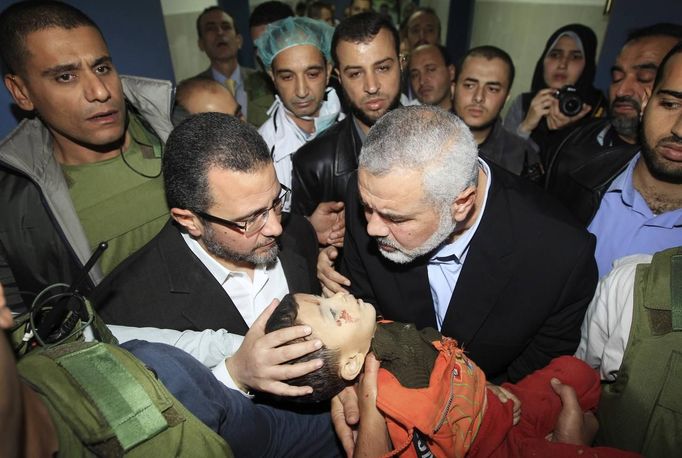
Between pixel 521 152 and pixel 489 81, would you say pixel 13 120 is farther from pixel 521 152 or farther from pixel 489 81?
pixel 521 152

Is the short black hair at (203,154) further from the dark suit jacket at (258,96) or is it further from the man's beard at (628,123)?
the dark suit jacket at (258,96)

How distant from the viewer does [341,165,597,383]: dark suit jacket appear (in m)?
1.89

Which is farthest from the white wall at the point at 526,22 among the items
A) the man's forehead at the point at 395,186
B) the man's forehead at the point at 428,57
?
the man's forehead at the point at 395,186

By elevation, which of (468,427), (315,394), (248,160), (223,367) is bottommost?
(468,427)

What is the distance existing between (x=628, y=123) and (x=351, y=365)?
9.13 feet

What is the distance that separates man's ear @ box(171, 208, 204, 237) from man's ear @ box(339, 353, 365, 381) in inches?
38.7

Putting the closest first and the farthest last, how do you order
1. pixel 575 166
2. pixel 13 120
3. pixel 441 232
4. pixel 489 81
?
pixel 441 232, pixel 575 166, pixel 13 120, pixel 489 81

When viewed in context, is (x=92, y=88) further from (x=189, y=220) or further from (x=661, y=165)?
(x=661, y=165)

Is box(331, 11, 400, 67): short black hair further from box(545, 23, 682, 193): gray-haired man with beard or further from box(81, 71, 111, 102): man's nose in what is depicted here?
box(81, 71, 111, 102): man's nose

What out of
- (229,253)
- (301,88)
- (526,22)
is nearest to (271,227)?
(229,253)

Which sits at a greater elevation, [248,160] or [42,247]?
[248,160]

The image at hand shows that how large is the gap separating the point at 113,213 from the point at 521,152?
11.3ft

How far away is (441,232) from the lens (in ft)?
6.05

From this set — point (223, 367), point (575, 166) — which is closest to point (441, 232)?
point (223, 367)
